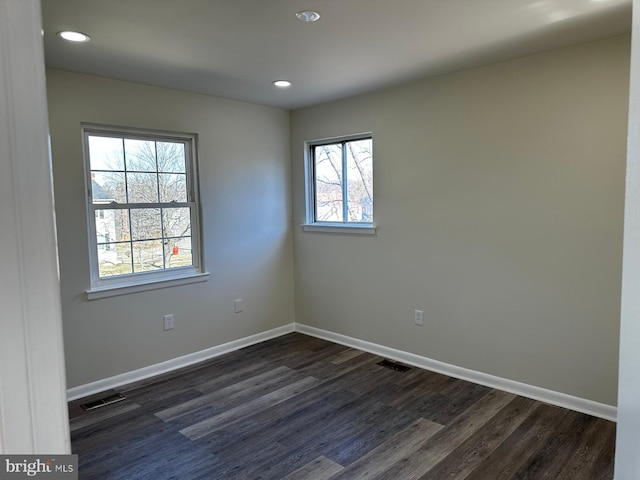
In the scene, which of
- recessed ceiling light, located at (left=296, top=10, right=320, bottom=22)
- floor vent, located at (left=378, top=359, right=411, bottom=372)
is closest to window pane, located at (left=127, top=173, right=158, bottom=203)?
recessed ceiling light, located at (left=296, top=10, right=320, bottom=22)

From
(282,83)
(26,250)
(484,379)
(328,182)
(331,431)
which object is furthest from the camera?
(328,182)

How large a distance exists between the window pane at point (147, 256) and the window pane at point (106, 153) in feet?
2.11

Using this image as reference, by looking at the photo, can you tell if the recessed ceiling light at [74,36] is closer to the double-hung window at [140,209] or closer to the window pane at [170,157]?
the double-hung window at [140,209]

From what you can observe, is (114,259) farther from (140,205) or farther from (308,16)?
(308,16)

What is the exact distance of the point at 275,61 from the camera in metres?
2.90

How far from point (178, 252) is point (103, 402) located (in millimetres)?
1316

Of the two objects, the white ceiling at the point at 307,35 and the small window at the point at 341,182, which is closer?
the white ceiling at the point at 307,35

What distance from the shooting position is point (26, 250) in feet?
1.71

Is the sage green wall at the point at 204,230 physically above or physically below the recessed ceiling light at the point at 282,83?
below

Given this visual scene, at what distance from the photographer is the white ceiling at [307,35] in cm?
211

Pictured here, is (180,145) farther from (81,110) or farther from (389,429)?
(389,429)

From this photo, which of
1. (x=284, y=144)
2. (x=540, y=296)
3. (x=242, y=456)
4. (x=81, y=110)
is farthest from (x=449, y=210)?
(x=81, y=110)

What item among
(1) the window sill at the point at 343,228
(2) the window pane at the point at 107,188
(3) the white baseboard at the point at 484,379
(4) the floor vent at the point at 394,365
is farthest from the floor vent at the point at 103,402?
(1) the window sill at the point at 343,228

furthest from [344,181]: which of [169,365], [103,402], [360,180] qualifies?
[103,402]
